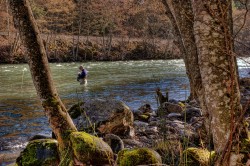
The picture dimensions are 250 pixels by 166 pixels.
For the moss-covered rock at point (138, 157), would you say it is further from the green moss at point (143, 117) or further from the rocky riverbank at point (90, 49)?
the rocky riverbank at point (90, 49)

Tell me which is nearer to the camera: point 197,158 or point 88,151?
point 197,158

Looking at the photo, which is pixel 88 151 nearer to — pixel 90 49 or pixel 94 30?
pixel 90 49

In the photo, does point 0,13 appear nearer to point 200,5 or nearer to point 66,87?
point 66,87

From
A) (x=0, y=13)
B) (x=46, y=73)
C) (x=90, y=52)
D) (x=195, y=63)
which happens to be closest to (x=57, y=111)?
(x=46, y=73)

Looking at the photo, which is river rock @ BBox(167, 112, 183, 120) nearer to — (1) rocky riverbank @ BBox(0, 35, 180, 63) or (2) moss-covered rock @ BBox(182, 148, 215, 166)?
(2) moss-covered rock @ BBox(182, 148, 215, 166)

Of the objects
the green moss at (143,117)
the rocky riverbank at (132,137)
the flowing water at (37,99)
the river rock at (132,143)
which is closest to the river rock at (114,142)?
the rocky riverbank at (132,137)

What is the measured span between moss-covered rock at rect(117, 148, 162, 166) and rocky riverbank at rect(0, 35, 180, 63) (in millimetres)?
37346

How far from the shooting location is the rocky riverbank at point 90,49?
41.6 meters

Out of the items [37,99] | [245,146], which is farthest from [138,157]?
[37,99]

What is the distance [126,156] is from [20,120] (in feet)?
27.9

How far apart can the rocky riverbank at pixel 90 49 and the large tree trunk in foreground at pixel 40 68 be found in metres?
36.3

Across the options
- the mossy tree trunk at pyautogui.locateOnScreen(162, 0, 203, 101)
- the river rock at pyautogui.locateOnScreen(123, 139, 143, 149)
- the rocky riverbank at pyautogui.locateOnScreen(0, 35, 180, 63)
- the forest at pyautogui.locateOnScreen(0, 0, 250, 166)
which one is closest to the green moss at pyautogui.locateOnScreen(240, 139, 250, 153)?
the forest at pyautogui.locateOnScreen(0, 0, 250, 166)

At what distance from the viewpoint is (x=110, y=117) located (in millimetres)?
8633

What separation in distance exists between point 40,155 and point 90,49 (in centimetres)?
4268
